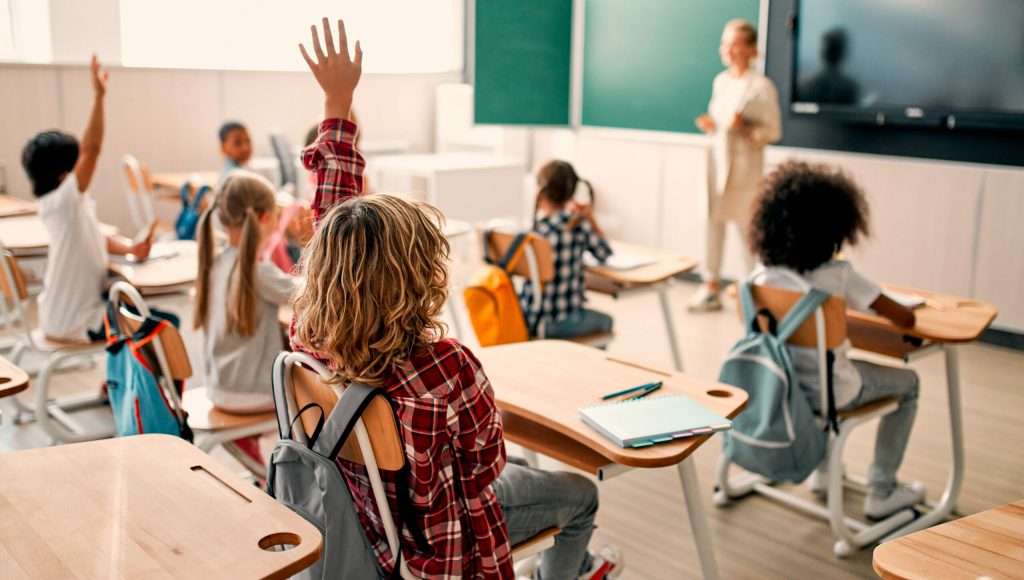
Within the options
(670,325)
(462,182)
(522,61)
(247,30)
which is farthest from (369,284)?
(522,61)

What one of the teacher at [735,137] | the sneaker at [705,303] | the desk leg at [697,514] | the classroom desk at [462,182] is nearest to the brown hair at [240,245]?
the desk leg at [697,514]

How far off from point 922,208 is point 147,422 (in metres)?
4.11

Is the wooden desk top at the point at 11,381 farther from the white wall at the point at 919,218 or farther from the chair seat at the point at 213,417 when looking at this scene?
the white wall at the point at 919,218

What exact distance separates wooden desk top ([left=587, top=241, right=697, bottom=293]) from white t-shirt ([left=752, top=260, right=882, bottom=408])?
2.45ft

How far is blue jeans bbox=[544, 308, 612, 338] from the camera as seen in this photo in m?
3.39

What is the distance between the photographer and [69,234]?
3.36m

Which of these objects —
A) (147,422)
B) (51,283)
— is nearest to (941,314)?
(147,422)

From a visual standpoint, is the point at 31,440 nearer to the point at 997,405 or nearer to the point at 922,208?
the point at 997,405

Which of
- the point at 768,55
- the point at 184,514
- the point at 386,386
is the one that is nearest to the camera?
the point at 184,514

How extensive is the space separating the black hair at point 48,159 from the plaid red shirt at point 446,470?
2.28 metres

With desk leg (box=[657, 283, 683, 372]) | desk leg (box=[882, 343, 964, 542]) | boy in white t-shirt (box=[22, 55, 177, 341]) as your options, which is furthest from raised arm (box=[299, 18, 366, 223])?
desk leg (box=[657, 283, 683, 372])

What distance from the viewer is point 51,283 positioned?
3355 millimetres

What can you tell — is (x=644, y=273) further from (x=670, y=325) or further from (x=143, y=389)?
(x=143, y=389)

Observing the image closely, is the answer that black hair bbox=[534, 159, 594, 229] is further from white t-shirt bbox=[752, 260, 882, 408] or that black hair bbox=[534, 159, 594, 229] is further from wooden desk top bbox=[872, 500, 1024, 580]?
wooden desk top bbox=[872, 500, 1024, 580]
